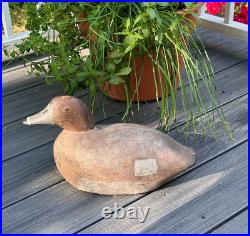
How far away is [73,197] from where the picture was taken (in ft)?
4.54

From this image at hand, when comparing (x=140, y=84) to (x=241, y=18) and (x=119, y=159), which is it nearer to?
(x=119, y=159)

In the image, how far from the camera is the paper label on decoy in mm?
1309

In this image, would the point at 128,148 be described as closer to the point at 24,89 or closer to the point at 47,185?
the point at 47,185

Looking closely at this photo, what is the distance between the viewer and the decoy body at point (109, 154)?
1310 mm

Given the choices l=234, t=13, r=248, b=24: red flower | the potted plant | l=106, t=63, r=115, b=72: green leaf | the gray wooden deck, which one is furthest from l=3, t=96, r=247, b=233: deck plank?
l=234, t=13, r=248, b=24: red flower

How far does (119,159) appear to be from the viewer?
130cm

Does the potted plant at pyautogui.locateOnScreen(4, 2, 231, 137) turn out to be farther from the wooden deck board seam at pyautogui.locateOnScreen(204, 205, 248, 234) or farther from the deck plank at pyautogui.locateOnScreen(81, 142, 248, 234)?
the wooden deck board seam at pyautogui.locateOnScreen(204, 205, 248, 234)

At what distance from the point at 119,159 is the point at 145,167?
0.26 ft

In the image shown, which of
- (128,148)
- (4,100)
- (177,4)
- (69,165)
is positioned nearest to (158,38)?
(177,4)

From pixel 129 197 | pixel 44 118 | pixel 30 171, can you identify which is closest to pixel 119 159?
pixel 129 197

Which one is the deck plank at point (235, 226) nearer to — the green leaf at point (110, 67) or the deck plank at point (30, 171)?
the deck plank at point (30, 171)

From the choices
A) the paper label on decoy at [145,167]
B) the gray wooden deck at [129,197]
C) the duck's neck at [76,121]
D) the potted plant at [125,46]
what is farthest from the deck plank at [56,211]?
the potted plant at [125,46]

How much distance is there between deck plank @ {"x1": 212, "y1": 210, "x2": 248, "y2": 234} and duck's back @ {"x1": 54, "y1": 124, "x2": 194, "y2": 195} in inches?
8.3

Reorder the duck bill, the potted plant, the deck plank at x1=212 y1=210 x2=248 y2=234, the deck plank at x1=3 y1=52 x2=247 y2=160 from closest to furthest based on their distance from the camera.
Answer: the deck plank at x1=212 y1=210 x2=248 y2=234, the duck bill, the potted plant, the deck plank at x1=3 y1=52 x2=247 y2=160
